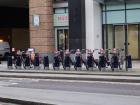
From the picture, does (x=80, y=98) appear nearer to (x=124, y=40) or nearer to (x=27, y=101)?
(x=27, y=101)

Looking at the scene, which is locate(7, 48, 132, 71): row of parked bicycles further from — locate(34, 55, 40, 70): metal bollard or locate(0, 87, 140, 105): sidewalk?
locate(0, 87, 140, 105): sidewalk

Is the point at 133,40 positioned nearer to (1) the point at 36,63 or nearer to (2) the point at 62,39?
(2) the point at 62,39

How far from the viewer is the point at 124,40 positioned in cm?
3469

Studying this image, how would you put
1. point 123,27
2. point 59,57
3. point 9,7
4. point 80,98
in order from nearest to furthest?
point 80,98
point 59,57
point 123,27
point 9,7

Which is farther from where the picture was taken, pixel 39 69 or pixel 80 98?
pixel 39 69

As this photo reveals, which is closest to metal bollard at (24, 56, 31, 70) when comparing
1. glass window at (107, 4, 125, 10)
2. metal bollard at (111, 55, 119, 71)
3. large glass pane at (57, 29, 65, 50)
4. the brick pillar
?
the brick pillar

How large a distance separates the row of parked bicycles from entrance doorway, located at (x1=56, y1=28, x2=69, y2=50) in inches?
164

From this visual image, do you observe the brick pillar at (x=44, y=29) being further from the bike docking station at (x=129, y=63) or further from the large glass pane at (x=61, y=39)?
the bike docking station at (x=129, y=63)

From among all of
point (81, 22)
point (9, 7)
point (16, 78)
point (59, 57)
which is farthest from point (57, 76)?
point (9, 7)

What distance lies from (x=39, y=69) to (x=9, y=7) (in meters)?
23.1

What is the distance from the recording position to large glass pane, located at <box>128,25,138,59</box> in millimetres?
34250

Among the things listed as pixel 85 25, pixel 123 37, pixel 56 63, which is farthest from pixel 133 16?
pixel 56 63

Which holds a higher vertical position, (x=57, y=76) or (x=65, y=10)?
(x=65, y=10)

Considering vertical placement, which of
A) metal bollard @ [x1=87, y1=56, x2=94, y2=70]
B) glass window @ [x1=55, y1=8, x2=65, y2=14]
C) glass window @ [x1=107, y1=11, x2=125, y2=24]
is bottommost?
metal bollard @ [x1=87, y1=56, x2=94, y2=70]
